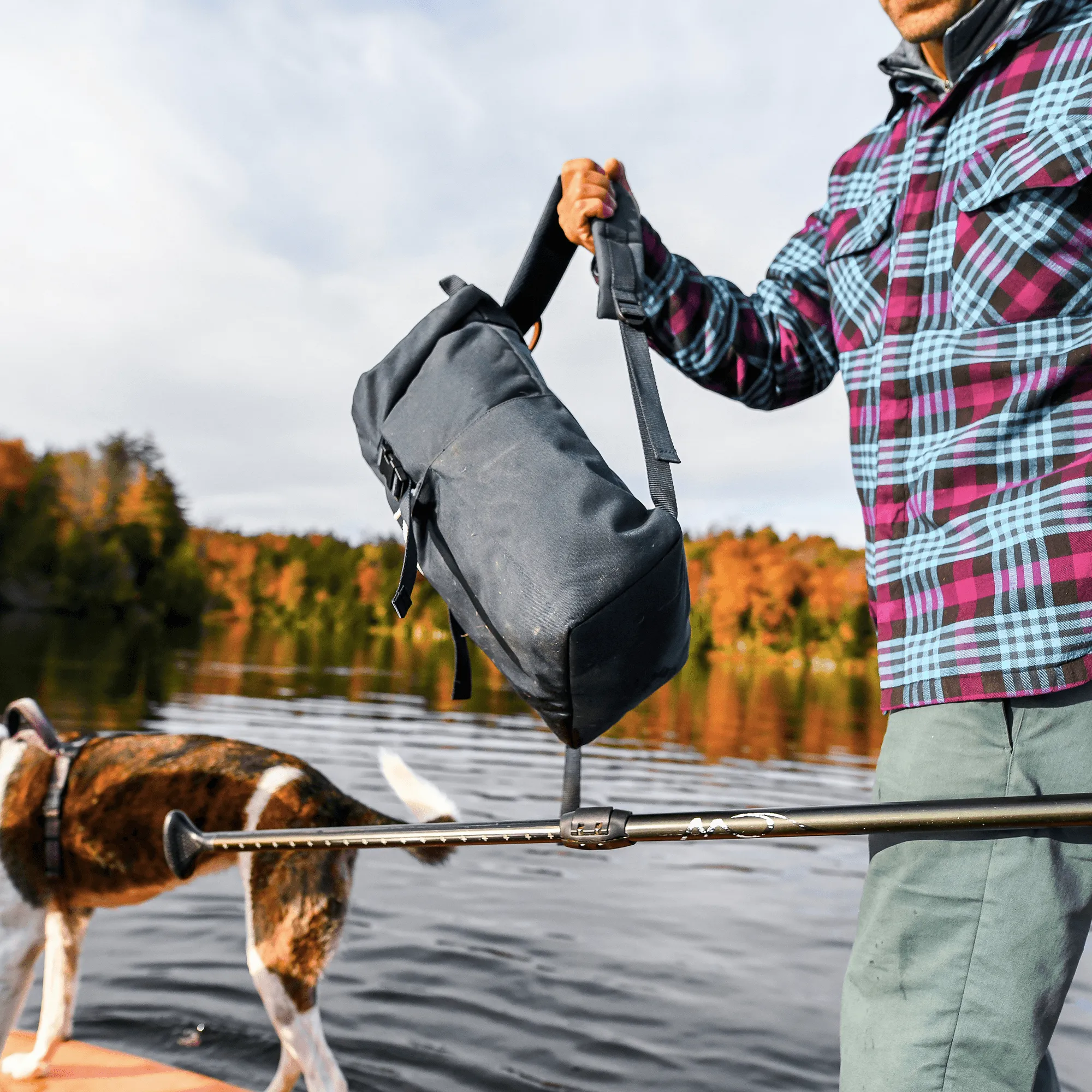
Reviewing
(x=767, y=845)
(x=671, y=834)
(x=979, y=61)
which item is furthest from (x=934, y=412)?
(x=767, y=845)

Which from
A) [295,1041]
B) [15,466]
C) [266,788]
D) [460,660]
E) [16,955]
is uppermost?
[15,466]

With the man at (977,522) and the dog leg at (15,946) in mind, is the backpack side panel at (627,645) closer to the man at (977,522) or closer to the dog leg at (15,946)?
the man at (977,522)

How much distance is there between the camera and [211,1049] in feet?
13.2

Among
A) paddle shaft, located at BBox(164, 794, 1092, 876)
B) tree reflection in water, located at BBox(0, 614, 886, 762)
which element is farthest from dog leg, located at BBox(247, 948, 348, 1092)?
tree reflection in water, located at BBox(0, 614, 886, 762)

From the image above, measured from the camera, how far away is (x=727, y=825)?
152cm

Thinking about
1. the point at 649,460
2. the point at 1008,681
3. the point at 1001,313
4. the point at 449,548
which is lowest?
the point at 1008,681

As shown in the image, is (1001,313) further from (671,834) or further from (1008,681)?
(671,834)

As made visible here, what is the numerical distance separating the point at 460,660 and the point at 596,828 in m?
0.41

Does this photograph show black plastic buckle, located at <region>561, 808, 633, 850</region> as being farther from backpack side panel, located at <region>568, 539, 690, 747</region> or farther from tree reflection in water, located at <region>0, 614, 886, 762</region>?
tree reflection in water, located at <region>0, 614, 886, 762</region>

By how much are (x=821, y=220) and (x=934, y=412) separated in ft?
2.55

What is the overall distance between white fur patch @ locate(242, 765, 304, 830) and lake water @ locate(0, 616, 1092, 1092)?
115 cm

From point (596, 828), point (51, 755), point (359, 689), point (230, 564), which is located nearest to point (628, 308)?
point (596, 828)

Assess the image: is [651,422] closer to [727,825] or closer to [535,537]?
[535,537]

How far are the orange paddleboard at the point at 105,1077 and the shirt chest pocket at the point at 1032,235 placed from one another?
3.43 m
